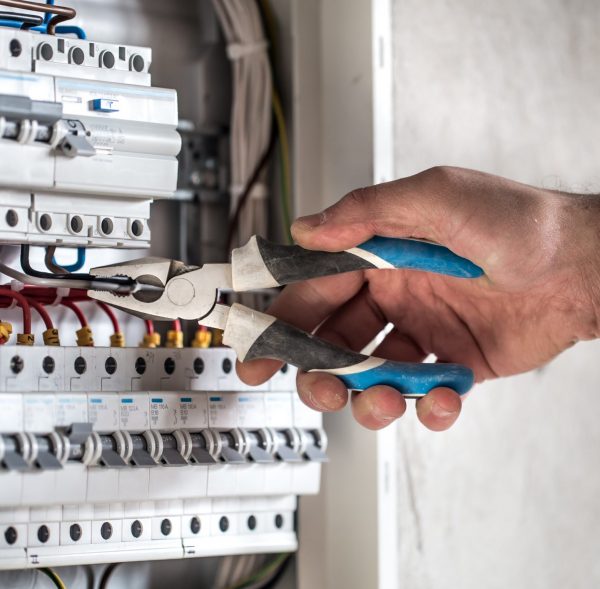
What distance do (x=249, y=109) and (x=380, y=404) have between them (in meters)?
0.55

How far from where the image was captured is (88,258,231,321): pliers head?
1049 millimetres

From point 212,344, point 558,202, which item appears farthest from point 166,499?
point 558,202

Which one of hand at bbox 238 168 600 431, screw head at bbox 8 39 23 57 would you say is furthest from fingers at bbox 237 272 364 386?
screw head at bbox 8 39 23 57

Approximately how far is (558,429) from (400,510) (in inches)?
13.1

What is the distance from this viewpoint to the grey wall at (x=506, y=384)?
134 centimetres

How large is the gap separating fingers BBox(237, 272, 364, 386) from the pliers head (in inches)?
8.5

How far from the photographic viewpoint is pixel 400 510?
4.28ft

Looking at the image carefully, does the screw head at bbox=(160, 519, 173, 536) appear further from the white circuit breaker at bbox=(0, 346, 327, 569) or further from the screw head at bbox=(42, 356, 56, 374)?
the screw head at bbox=(42, 356, 56, 374)

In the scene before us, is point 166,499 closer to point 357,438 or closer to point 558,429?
point 357,438

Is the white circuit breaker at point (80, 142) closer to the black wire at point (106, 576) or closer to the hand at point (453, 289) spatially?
the hand at point (453, 289)

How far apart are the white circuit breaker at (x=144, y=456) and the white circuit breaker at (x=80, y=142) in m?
0.15

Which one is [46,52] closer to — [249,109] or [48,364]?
[48,364]

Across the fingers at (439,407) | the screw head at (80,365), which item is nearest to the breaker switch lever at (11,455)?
the screw head at (80,365)

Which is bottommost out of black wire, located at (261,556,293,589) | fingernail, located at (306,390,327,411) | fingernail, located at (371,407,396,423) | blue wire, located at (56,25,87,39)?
black wire, located at (261,556,293,589)
